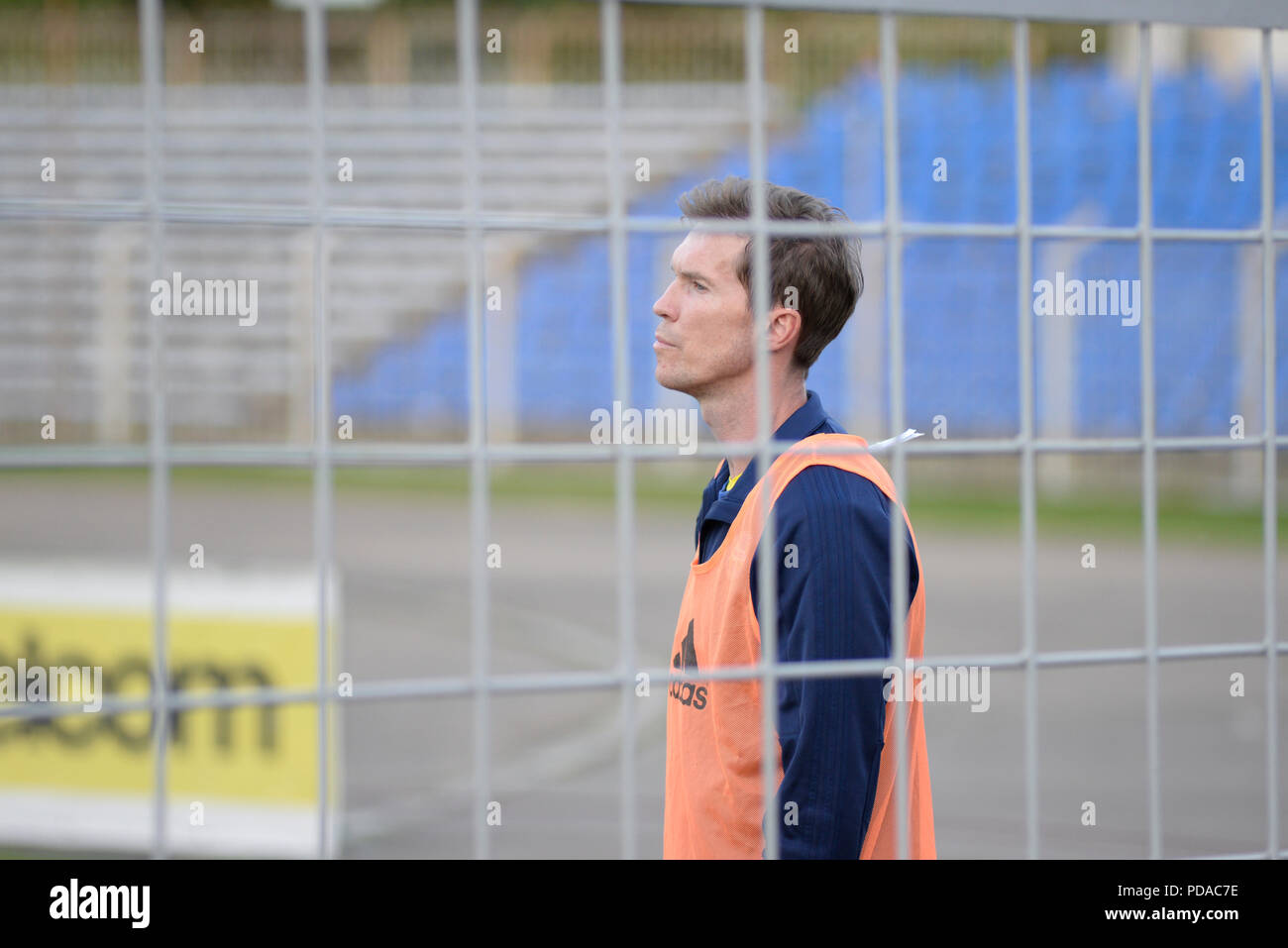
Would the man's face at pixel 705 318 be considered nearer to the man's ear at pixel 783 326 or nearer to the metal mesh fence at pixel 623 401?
the man's ear at pixel 783 326

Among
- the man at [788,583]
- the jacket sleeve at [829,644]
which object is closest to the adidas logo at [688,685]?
the man at [788,583]

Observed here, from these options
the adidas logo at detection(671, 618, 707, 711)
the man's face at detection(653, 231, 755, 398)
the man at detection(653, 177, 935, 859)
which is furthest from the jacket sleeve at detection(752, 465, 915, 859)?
the man's face at detection(653, 231, 755, 398)

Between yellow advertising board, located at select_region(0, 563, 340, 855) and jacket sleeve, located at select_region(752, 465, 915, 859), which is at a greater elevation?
jacket sleeve, located at select_region(752, 465, 915, 859)

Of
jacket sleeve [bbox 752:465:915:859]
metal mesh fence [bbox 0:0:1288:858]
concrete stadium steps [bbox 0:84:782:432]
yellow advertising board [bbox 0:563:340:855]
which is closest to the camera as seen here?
metal mesh fence [bbox 0:0:1288:858]

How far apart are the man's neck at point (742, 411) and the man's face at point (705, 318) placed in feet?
0.12

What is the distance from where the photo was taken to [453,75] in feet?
55.7

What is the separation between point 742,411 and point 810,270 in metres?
0.23

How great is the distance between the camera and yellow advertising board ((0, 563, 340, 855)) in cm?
382

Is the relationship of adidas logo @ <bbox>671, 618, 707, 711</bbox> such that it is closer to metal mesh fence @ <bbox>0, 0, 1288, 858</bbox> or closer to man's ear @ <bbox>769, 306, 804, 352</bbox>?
metal mesh fence @ <bbox>0, 0, 1288, 858</bbox>

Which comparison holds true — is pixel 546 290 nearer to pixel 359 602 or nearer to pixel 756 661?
pixel 359 602

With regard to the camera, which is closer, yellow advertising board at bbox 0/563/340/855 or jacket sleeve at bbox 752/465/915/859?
jacket sleeve at bbox 752/465/915/859

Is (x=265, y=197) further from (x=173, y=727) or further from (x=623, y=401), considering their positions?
(x=623, y=401)
